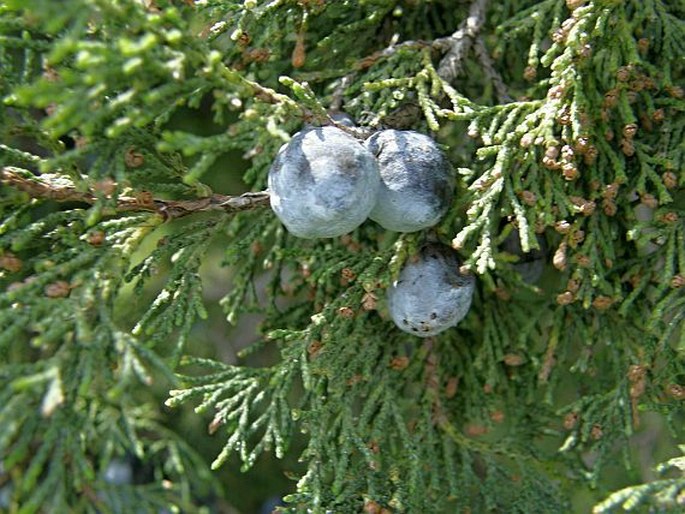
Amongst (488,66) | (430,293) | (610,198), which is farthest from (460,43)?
(430,293)

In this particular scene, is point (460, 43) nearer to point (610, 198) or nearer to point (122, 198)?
point (610, 198)

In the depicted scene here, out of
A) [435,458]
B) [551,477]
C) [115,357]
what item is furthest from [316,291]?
[551,477]

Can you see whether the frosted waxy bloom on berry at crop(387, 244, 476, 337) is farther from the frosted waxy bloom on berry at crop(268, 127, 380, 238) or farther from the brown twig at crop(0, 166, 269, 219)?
the brown twig at crop(0, 166, 269, 219)

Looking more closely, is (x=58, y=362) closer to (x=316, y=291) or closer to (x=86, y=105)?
(x=86, y=105)

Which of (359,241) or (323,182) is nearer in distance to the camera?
(323,182)

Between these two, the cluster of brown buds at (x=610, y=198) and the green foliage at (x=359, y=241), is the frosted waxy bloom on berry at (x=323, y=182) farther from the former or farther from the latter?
the cluster of brown buds at (x=610, y=198)
